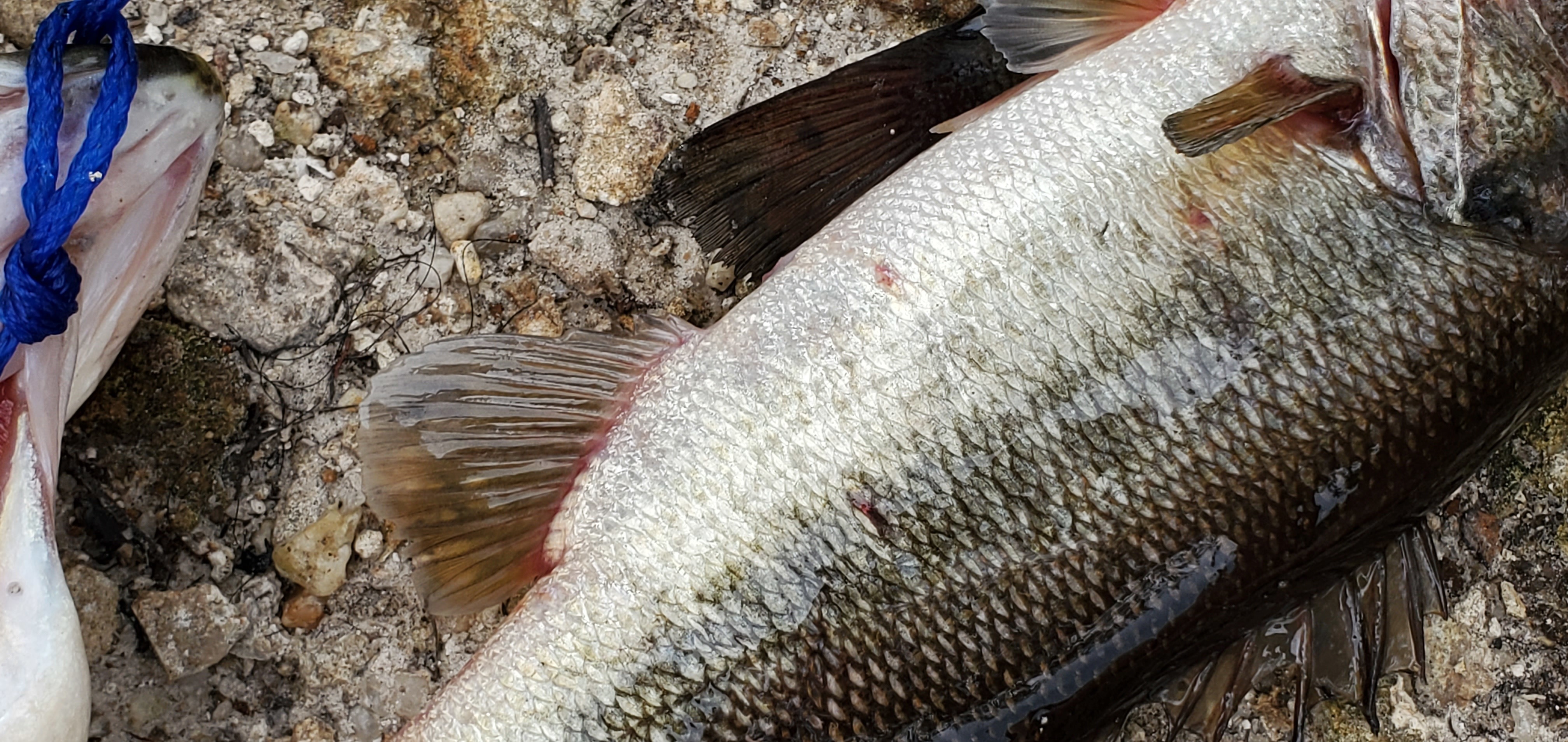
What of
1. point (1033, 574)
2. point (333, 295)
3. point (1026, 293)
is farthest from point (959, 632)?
point (333, 295)

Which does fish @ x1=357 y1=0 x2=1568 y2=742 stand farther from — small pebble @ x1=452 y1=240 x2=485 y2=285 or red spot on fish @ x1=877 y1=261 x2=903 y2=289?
small pebble @ x1=452 y1=240 x2=485 y2=285

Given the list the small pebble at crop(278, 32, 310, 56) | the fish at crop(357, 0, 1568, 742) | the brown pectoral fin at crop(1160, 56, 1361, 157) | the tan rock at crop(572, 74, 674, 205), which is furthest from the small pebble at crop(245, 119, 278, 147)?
the brown pectoral fin at crop(1160, 56, 1361, 157)

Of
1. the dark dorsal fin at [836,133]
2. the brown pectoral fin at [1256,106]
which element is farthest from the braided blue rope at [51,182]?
the brown pectoral fin at [1256,106]

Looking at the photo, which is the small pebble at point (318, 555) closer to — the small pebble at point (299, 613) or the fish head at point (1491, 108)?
the small pebble at point (299, 613)

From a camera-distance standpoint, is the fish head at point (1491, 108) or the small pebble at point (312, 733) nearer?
the fish head at point (1491, 108)

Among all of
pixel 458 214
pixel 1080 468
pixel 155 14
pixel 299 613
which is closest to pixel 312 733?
pixel 299 613

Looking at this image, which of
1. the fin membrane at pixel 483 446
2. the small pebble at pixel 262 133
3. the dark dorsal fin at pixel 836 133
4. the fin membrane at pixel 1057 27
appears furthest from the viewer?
the small pebble at pixel 262 133
